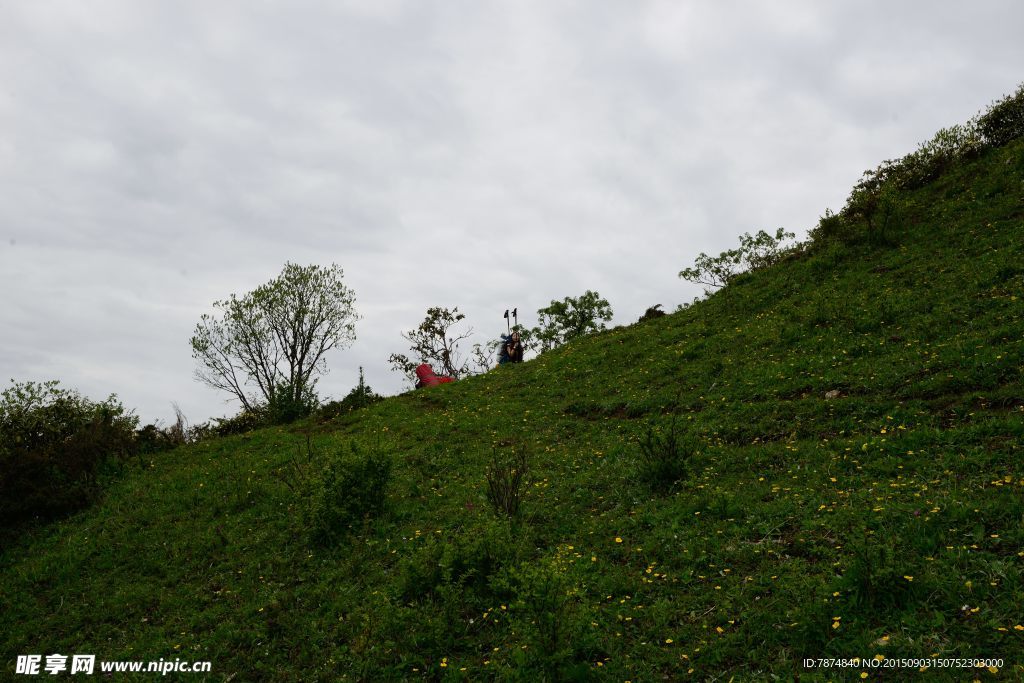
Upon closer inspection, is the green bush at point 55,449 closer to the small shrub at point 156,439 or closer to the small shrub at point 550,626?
the small shrub at point 156,439

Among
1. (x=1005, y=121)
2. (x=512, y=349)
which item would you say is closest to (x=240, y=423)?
(x=512, y=349)

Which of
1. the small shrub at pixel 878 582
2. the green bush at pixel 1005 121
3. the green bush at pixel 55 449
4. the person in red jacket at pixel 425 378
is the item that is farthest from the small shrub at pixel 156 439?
the green bush at pixel 1005 121

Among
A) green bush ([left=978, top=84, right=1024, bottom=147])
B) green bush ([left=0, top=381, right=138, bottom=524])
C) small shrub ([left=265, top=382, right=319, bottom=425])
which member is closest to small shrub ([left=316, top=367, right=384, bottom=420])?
small shrub ([left=265, top=382, right=319, bottom=425])

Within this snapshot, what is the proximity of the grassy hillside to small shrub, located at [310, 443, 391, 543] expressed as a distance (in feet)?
0.44

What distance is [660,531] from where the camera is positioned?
8.49 metres

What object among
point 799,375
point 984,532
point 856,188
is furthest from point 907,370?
point 856,188

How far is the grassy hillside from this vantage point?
5.95 m

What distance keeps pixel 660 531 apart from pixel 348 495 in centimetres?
668

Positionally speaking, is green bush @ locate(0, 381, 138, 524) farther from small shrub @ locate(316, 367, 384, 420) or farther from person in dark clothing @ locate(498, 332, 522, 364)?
person in dark clothing @ locate(498, 332, 522, 364)

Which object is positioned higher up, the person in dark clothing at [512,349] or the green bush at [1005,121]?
the green bush at [1005,121]

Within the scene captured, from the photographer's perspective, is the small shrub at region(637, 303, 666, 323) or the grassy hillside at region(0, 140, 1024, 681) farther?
the small shrub at region(637, 303, 666, 323)

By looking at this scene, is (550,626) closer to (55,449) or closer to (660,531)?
(660,531)

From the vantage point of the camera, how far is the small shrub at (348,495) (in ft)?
36.0

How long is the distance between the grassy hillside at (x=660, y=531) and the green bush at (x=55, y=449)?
46.6 inches
